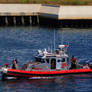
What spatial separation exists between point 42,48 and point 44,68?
2142cm

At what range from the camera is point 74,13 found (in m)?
111

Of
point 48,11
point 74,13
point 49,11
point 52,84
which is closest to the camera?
point 52,84

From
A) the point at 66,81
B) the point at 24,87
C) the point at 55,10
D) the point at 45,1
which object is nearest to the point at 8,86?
the point at 24,87

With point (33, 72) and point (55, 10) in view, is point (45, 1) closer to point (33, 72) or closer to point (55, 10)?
point (55, 10)

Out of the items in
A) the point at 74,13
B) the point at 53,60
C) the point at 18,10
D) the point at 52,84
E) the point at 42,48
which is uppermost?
the point at 53,60

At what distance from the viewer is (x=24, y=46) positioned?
85.0 metres

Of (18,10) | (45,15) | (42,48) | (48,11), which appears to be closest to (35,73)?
(42,48)

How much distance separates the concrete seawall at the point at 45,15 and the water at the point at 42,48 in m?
5.21

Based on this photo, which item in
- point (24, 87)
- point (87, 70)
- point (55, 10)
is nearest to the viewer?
point (24, 87)

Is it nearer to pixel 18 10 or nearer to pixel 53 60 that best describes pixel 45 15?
pixel 18 10

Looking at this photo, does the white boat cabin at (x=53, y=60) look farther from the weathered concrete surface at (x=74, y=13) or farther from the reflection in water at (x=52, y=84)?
the weathered concrete surface at (x=74, y=13)

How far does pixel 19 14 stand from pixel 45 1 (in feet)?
47.7

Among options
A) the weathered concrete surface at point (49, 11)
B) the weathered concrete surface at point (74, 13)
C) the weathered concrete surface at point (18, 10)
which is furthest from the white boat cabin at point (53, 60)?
the weathered concrete surface at point (18, 10)

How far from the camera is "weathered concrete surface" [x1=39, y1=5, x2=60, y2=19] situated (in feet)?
366
